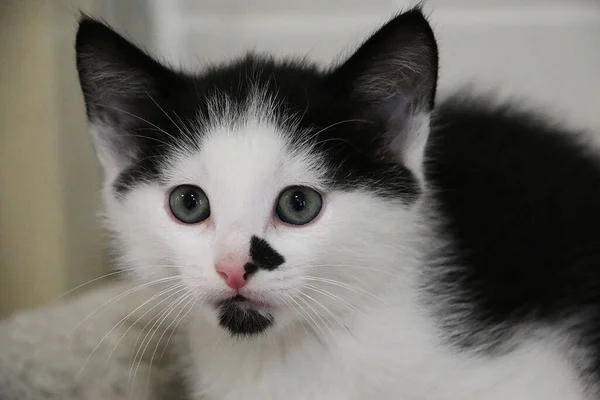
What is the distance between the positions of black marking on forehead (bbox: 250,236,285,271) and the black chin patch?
7 centimetres

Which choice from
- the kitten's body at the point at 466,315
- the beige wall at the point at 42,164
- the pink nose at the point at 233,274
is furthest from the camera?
the beige wall at the point at 42,164

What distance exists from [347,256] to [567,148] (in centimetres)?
69

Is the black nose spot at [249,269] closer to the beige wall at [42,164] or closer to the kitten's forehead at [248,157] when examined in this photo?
the kitten's forehead at [248,157]

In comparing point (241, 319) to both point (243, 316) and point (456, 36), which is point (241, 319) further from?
point (456, 36)

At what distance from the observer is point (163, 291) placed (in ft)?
3.28

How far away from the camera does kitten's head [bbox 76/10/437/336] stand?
912 mm

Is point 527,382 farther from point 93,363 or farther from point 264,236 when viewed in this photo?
point 93,363

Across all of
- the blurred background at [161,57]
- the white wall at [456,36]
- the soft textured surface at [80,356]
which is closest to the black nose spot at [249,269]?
the soft textured surface at [80,356]

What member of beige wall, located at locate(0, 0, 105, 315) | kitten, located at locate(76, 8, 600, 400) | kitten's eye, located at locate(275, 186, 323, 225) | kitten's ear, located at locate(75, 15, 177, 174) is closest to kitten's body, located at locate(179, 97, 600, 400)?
kitten, located at locate(76, 8, 600, 400)

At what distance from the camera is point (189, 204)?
0.98 m

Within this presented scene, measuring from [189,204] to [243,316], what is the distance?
0.60 feet

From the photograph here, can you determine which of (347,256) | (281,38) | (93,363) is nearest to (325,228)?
(347,256)

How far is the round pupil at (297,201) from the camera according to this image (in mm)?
952

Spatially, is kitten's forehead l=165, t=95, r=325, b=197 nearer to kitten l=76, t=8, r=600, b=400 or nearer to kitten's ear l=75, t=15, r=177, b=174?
kitten l=76, t=8, r=600, b=400
